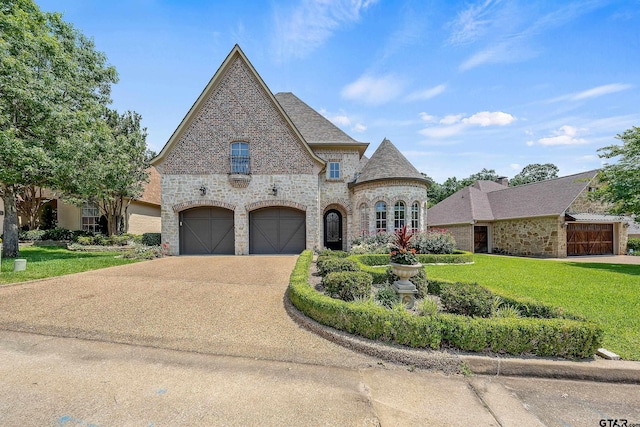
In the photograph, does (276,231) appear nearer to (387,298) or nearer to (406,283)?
(387,298)

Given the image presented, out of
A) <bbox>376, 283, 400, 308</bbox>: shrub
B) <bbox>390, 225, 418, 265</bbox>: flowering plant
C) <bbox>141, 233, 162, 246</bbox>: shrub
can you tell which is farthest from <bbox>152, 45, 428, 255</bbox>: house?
<bbox>390, 225, 418, 265</bbox>: flowering plant

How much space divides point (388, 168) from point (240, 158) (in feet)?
28.2

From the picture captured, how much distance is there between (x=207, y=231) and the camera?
587 inches

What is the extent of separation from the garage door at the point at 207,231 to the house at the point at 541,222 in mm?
17161

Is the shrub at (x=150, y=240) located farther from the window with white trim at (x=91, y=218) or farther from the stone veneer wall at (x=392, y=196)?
the stone veneer wall at (x=392, y=196)

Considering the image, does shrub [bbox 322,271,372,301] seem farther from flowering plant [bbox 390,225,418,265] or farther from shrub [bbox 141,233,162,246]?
shrub [bbox 141,233,162,246]

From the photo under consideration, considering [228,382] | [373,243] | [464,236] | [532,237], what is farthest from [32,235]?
[532,237]

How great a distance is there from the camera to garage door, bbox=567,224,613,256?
18438mm

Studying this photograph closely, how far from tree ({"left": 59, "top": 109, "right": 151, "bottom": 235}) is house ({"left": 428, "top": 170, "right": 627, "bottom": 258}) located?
23590 millimetres

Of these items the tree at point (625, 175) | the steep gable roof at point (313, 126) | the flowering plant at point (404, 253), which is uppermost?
the steep gable roof at point (313, 126)

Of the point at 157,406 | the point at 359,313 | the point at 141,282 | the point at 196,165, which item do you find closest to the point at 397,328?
the point at 359,313

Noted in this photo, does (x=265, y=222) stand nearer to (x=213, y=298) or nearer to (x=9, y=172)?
(x=213, y=298)

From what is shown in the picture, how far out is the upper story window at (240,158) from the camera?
14410 millimetres

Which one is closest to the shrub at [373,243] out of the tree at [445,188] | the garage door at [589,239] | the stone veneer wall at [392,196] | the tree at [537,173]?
the stone veneer wall at [392,196]
